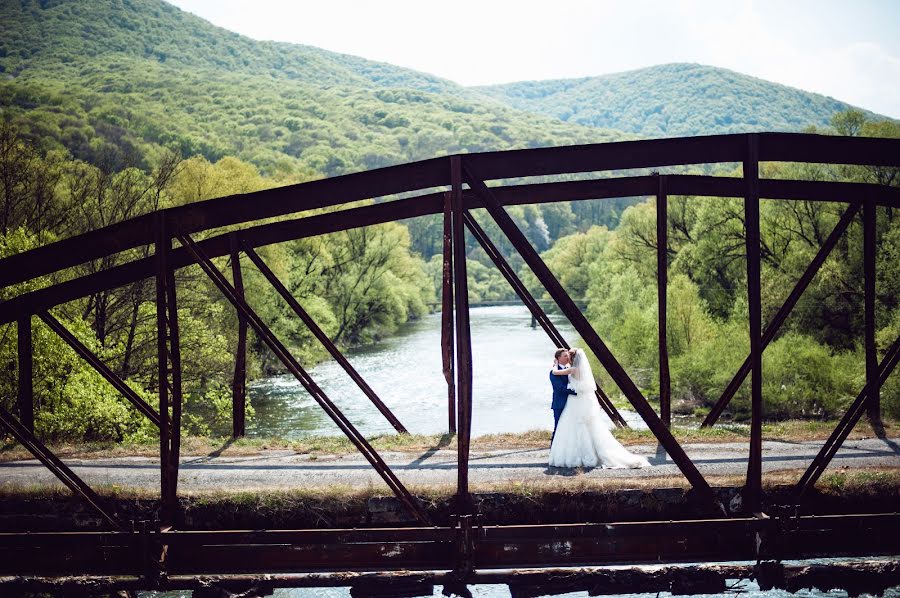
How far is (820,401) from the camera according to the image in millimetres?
28750

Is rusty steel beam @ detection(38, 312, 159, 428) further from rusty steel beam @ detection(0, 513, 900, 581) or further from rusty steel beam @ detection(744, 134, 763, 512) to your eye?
rusty steel beam @ detection(744, 134, 763, 512)

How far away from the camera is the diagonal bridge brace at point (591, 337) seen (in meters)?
9.12

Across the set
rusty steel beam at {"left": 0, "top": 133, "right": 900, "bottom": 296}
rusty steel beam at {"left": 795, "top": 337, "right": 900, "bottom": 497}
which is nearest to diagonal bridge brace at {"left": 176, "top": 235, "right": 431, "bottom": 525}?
rusty steel beam at {"left": 0, "top": 133, "right": 900, "bottom": 296}

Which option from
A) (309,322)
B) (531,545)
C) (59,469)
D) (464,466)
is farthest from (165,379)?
(531,545)

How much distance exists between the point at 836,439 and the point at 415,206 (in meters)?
6.53

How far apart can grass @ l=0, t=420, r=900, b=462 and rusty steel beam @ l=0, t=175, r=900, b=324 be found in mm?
3451

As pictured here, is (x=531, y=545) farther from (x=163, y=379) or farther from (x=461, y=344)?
(x=163, y=379)

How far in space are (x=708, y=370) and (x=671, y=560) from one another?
950 inches

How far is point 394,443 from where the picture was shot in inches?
565

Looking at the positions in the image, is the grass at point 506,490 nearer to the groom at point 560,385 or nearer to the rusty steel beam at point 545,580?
the rusty steel beam at point 545,580

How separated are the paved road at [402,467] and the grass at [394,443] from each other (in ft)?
1.26

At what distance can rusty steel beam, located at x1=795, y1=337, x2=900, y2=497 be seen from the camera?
9.75 meters

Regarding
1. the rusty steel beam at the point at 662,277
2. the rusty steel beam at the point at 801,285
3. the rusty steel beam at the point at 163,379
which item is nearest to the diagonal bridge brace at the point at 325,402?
the rusty steel beam at the point at 163,379

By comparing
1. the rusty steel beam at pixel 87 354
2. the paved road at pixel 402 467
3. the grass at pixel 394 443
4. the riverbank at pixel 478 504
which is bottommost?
the grass at pixel 394 443
